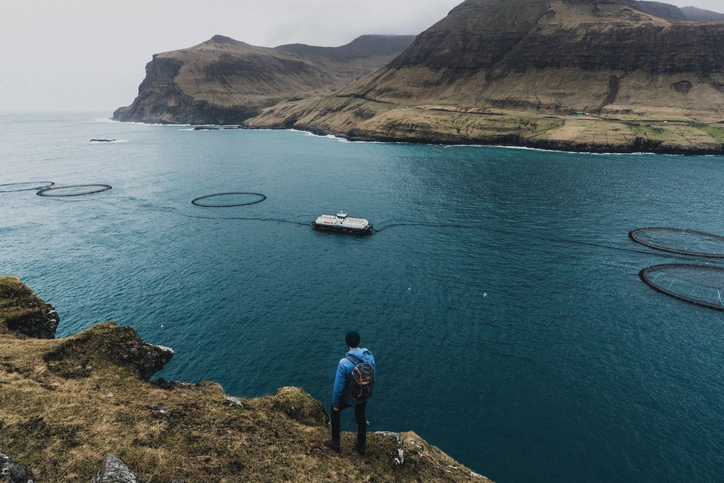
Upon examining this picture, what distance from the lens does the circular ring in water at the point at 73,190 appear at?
119 meters

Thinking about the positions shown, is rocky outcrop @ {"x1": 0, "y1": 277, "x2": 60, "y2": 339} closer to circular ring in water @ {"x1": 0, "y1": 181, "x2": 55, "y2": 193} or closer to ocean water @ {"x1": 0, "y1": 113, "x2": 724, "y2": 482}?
ocean water @ {"x1": 0, "y1": 113, "x2": 724, "y2": 482}

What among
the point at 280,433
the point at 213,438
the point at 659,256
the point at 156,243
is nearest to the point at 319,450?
the point at 280,433

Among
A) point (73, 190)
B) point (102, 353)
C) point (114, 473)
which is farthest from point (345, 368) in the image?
point (73, 190)

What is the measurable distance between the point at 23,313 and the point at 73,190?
5073 inches

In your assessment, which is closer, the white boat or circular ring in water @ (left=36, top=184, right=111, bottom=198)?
the white boat

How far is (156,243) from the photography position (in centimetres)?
8000

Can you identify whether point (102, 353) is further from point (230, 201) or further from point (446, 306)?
point (230, 201)

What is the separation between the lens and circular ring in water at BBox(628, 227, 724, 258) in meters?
75.8

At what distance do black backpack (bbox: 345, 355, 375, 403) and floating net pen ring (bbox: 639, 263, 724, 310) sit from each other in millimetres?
69011

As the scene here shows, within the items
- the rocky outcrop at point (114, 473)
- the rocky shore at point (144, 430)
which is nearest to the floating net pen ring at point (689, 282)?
the rocky shore at point (144, 430)

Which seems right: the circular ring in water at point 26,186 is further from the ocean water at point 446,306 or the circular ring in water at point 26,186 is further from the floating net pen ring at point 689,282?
the floating net pen ring at point 689,282

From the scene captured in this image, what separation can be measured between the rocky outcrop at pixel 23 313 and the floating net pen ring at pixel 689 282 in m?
82.8

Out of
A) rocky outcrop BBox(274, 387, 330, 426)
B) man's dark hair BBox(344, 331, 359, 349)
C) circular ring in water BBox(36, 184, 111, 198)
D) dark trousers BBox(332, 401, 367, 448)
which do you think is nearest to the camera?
man's dark hair BBox(344, 331, 359, 349)

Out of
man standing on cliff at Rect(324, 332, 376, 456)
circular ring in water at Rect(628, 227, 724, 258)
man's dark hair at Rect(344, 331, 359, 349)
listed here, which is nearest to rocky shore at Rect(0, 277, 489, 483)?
man standing on cliff at Rect(324, 332, 376, 456)
